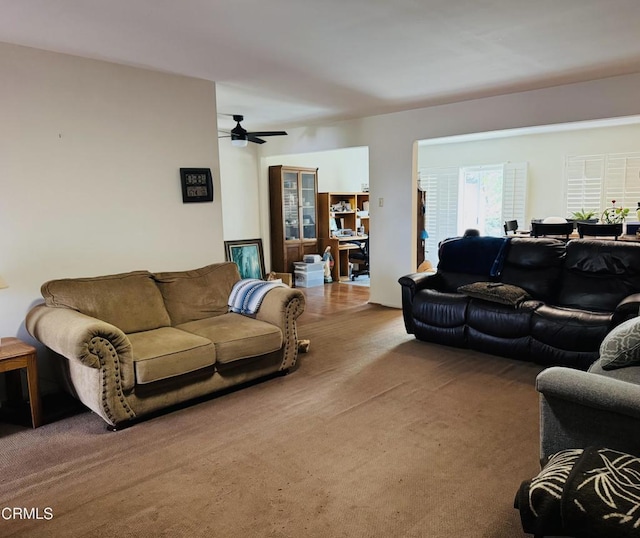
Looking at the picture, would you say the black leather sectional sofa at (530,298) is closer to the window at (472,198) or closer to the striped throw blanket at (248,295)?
the striped throw blanket at (248,295)

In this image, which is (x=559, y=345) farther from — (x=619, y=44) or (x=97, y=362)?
(x=97, y=362)

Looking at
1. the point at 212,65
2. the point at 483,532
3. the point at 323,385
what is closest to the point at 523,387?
the point at 323,385

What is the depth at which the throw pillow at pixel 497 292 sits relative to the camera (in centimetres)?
400

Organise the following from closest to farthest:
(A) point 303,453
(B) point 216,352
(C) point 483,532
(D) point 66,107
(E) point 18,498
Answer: (C) point 483,532, (E) point 18,498, (A) point 303,453, (B) point 216,352, (D) point 66,107

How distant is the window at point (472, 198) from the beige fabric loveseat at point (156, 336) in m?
5.60

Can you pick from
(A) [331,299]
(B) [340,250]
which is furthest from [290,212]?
(A) [331,299]

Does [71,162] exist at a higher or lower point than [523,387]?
higher

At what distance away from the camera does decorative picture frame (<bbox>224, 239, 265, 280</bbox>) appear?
7.30 m

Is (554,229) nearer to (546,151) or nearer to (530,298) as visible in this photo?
(530,298)

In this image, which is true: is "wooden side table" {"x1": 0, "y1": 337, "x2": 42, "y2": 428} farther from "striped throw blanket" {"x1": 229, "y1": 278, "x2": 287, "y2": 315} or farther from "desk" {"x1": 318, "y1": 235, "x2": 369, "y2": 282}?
"desk" {"x1": 318, "y1": 235, "x2": 369, "y2": 282}

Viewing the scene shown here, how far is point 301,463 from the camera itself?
250 centimetres

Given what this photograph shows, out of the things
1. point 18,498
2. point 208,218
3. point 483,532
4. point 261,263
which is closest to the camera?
point 483,532

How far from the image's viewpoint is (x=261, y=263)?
7.73m

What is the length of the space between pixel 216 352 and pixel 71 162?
178 cm
